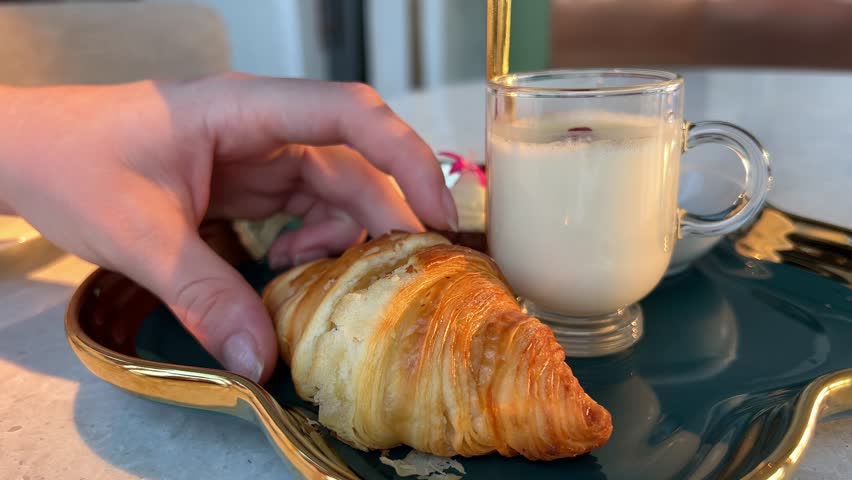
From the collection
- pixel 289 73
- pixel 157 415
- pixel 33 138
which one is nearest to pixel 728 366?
pixel 157 415

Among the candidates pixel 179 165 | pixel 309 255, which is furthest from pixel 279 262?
pixel 179 165

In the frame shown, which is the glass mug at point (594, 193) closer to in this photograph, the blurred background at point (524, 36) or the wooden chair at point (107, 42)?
the wooden chair at point (107, 42)

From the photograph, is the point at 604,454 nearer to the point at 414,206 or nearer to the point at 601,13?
the point at 414,206

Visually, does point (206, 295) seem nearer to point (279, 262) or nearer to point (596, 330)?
point (279, 262)

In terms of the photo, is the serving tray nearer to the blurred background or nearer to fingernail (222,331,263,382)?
fingernail (222,331,263,382)

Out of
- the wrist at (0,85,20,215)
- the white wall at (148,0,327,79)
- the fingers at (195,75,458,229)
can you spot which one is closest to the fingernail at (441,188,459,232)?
the fingers at (195,75,458,229)
